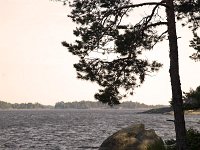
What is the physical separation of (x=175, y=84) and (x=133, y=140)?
251 inches

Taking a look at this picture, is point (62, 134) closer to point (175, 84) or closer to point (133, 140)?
point (133, 140)

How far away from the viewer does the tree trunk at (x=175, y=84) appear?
16.2 m

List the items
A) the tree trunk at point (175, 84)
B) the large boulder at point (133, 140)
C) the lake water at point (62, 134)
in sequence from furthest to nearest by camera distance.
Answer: the lake water at point (62, 134) → the large boulder at point (133, 140) → the tree trunk at point (175, 84)

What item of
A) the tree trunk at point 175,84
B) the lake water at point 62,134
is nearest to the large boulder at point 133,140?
the lake water at point 62,134

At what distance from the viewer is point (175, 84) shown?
16.5 meters

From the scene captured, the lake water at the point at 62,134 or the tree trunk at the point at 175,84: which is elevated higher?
the tree trunk at the point at 175,84

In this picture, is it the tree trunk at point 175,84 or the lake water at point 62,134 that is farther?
the lake water at point 62,134

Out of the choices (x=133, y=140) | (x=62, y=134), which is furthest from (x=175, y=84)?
(x=62, y=134)

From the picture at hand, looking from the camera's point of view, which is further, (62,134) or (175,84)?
(62,134)

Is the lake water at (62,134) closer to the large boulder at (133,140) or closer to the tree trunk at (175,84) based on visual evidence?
the large boulder at (133,140)

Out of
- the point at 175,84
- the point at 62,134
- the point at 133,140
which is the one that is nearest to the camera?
the point at 175,84

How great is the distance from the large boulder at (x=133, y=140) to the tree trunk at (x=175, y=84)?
17.7 ft

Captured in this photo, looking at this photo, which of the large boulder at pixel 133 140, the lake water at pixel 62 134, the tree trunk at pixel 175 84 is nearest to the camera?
the tree trunk at pixel 175 84

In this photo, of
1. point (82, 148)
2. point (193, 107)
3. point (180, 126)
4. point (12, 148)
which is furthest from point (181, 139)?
point (12, 148)
